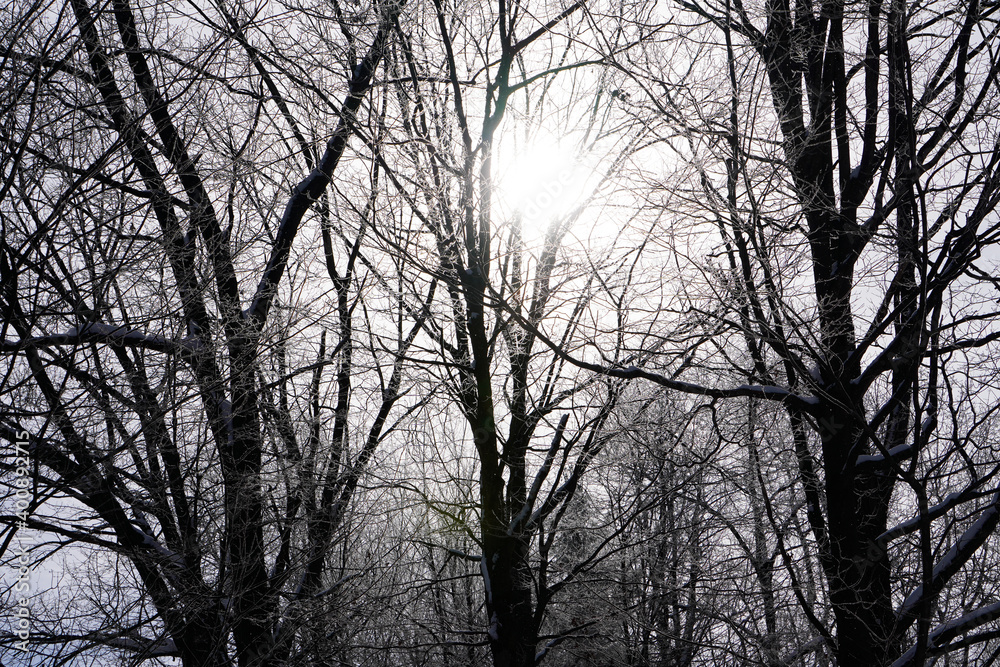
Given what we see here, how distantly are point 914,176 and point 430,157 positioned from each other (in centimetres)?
361

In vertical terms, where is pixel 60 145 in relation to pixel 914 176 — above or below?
above

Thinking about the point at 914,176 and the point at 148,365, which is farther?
the point at 148,365

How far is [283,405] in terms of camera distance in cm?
756

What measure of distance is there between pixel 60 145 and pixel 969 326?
6.23 m

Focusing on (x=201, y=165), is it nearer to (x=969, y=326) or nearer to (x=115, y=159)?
(x=115, y=159)

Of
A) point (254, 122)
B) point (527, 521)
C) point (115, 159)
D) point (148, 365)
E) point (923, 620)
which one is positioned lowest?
point (923, 620)

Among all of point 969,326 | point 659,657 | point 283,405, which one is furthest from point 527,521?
point 659,657

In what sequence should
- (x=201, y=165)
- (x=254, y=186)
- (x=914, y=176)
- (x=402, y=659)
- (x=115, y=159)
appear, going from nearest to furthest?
(x=914, y=176), (x=115, y=159), (x=201, y=165), (x=254, y=186), (x=402, y=659)

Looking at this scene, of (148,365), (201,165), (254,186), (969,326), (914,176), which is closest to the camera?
(914,176)

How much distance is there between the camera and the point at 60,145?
13.2 ft

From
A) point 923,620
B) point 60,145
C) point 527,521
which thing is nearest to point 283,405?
point 527,521

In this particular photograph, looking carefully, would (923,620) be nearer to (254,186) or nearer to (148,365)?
(148,365)

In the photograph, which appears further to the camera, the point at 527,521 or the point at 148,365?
the point at 527,521

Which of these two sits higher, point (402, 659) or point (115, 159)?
point (115, 159)
